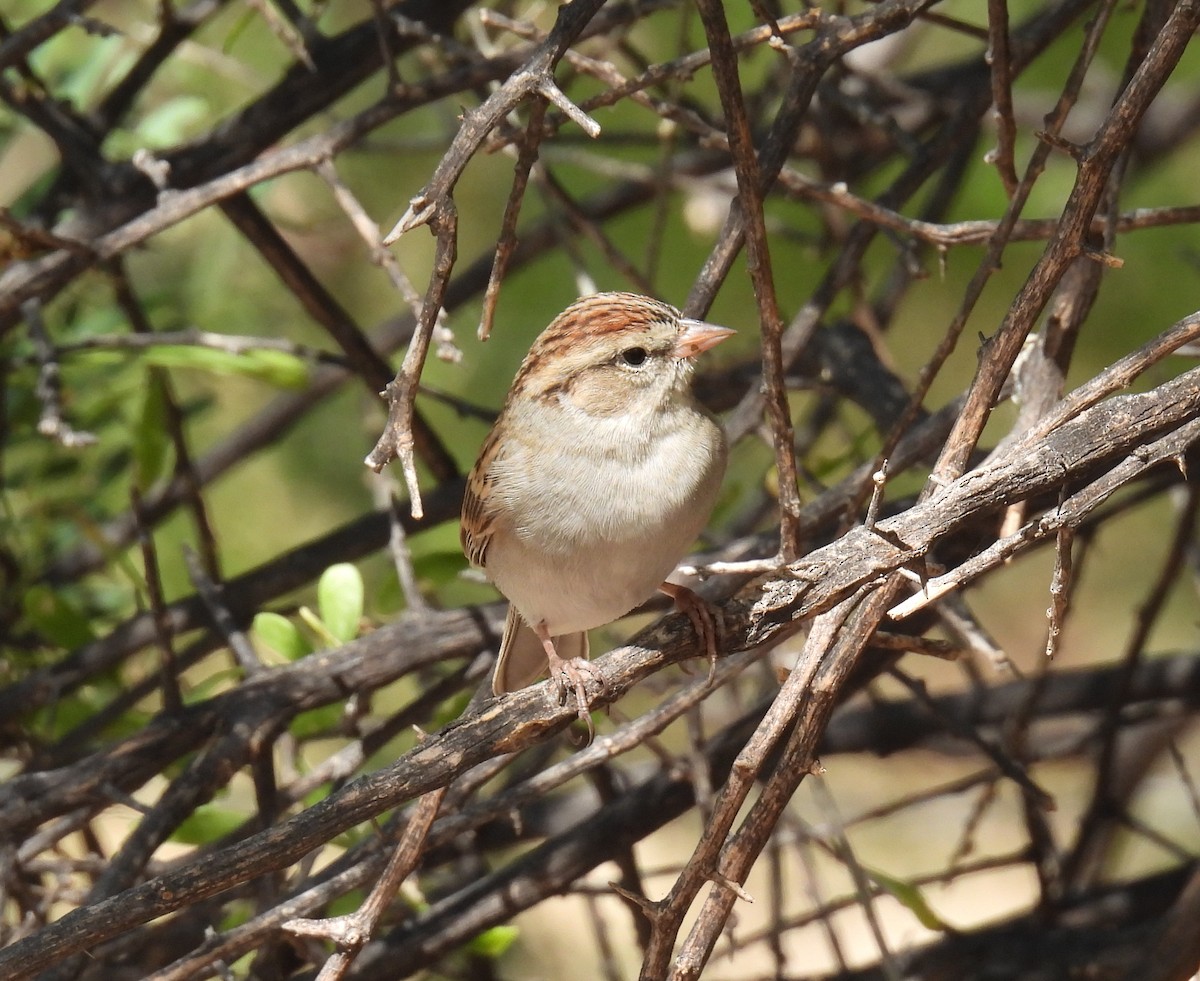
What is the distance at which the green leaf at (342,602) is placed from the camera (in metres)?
2.97

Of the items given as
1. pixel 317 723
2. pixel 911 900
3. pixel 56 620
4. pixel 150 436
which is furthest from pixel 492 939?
pixel 150 436

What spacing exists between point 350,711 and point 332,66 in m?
1.38

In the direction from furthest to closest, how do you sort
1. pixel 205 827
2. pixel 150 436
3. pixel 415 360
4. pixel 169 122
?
1. pixel 169 122
2. pixel 150 436
3. pixel 205 827
4. pixel 415 360

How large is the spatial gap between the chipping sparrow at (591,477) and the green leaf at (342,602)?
0.24m

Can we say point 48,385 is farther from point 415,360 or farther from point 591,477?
point 415,360

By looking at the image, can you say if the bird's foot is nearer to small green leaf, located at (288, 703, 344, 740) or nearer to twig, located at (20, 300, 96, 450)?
small green leaf, located at (288, 703, 344, 740)

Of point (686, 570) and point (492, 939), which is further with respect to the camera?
point (492, 939)

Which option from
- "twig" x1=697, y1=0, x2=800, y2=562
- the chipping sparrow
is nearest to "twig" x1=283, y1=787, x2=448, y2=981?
the chipping sparrow

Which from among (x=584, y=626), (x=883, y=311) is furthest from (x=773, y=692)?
(x=883, y=311)

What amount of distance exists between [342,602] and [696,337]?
0.88 metres

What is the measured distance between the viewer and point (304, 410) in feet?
14.1

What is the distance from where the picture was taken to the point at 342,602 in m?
2.97

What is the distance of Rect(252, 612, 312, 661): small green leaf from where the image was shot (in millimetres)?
2922

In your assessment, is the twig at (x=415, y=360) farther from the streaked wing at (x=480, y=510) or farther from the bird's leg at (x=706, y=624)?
the streaked wing at (x=480, y=510)
